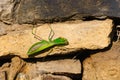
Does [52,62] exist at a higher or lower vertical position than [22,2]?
lower

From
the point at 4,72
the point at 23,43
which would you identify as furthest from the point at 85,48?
the point at 4,72

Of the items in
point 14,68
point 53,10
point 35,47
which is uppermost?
point 53,10

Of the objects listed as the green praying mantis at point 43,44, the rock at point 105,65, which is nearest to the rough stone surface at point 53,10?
the green praying mantis at point 43,44

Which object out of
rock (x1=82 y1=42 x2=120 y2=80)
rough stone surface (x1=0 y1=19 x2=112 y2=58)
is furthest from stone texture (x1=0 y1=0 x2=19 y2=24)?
rock (x1=82 y1=42 x2=120 y2=80)

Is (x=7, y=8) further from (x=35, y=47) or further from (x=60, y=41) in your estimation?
(x=60, y=41)

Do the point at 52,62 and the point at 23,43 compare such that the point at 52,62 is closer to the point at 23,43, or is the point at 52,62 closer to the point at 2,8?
the point at 23,43

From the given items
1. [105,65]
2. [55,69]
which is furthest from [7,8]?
[105,65]
